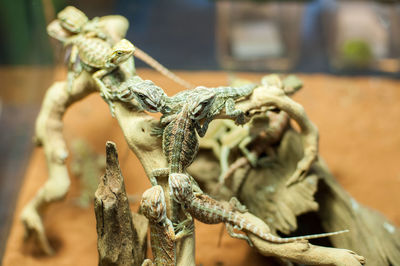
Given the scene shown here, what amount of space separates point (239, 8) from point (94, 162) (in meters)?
3.95

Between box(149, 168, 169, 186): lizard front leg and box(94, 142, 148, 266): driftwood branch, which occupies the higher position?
box(149, 168, 169, 186): lizard front leg

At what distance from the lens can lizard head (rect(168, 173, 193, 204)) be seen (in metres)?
2.58

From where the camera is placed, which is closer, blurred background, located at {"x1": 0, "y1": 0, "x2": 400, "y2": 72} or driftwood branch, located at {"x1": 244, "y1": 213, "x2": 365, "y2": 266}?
driftwood branch, located at {"x1": 244, "y1": 213, "x2": 365, "y2": 266}

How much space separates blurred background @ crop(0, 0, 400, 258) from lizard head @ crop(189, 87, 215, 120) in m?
3.76

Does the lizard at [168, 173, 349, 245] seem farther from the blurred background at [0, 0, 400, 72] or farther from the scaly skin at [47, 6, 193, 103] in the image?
the blurred background at [0, 0, 400, 72]

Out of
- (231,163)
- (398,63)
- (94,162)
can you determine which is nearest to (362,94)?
(398,63)

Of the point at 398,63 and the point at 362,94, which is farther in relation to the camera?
the point at 398,63

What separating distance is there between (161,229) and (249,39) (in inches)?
213

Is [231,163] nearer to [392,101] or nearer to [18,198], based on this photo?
[18,198]

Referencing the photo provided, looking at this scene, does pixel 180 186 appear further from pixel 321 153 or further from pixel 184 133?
pixel 321 153

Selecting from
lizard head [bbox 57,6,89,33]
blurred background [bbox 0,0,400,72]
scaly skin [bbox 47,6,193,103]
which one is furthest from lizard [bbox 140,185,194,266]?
blurred background [bbox 0,0,400,72]

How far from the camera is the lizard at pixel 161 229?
258 centimetres

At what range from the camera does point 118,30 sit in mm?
3801

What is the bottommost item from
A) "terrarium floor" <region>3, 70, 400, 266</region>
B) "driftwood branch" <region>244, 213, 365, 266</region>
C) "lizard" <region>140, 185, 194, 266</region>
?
"terrarium floor" <region>3, 70, 400, 266</region>
